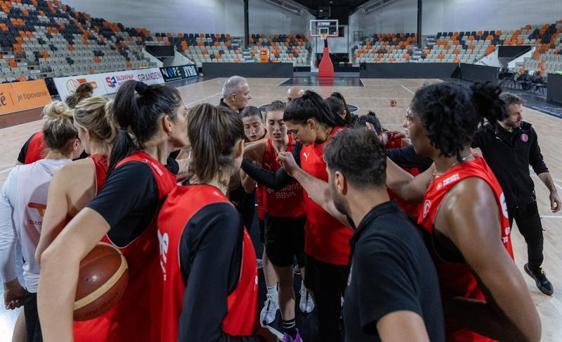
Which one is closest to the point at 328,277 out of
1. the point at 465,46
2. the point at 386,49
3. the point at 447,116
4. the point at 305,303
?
the point at 305,303

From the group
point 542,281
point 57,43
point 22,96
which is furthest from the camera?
point 57,43

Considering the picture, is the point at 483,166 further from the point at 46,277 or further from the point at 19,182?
the point at 19,182

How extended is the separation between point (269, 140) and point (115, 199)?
2.00 meters

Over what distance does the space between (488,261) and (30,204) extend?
1925 millimetres

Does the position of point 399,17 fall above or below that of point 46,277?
above

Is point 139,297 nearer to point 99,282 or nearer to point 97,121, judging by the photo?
point 99,282

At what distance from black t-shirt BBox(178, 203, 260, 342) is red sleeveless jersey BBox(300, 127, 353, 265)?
1223 millimetres

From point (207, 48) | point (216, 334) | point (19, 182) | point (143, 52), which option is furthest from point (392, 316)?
point (207, 48)

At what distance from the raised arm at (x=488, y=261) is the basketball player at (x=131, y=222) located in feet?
3.07

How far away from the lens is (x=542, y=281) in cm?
370

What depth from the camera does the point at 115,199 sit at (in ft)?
4.28

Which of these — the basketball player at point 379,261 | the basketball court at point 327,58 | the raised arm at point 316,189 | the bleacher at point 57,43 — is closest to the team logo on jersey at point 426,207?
the basketball player at point 379,261

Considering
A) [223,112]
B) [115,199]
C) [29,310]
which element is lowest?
[29,310]

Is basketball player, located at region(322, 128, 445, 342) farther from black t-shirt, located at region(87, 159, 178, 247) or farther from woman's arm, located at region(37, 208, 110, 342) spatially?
woman's arm, located at region(37, 208, 110, 342)
